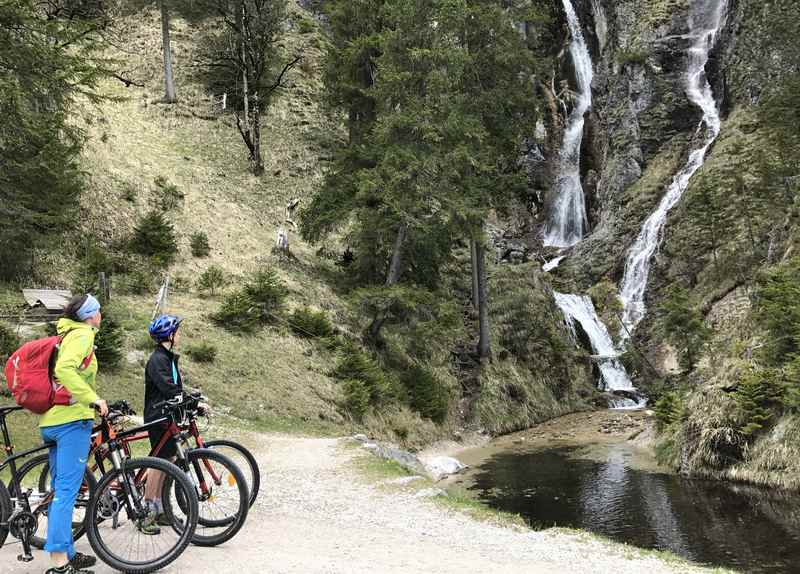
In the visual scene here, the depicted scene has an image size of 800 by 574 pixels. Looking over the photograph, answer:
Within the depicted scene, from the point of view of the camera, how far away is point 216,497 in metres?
6.24

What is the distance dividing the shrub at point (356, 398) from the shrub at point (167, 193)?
12.1 metres

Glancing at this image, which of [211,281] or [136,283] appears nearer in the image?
[136,283]

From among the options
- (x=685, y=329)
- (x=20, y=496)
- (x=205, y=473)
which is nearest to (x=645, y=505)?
(x=205, y=473)

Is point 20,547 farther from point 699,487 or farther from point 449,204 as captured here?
point 449,204

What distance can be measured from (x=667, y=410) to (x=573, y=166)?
118 ft

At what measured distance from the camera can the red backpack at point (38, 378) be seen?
5.00 metres

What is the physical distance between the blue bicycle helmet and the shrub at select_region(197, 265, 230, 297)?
16310 mm

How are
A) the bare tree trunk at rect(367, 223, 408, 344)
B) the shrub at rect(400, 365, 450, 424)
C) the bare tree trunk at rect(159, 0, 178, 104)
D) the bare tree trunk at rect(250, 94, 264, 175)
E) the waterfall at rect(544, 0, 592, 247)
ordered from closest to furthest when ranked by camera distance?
the shrub at rect(400, 365, 450, 424)
the bare tree trunk at rect(367, 223, 408, 344)
the bare tree trunk at rect(250, 94, 264, 175)
the bare tree trunk at rect(159, 0, 178, 104)
the waterfall at rect(544, 0, 592, 247)

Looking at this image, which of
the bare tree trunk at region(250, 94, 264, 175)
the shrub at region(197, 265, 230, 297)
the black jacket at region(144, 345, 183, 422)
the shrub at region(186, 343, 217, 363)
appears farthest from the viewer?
the bare tree trunk at region(250, 94, 264, 175)

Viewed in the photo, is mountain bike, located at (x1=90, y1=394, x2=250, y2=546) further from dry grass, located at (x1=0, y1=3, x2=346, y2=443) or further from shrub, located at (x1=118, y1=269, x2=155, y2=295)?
shrub, located at (x1=118, y1=269, x2=155, y2=295)

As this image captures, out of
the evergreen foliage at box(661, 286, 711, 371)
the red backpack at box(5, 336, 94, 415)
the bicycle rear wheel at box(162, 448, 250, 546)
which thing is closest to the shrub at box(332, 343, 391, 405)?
the evergreen foliage at box(661, 286, 711, 371)

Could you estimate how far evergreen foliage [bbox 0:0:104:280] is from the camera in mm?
10625

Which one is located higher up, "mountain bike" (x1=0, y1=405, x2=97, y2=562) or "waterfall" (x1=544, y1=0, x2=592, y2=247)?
"waterfall" (x1=544, y1=0, x2=592, y2=247)

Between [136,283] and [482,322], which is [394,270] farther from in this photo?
[136,283]
